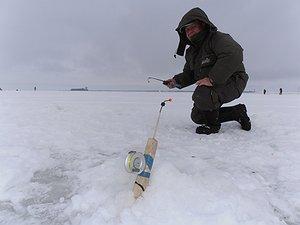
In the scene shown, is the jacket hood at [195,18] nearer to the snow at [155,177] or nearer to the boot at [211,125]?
the boot at [211,125]

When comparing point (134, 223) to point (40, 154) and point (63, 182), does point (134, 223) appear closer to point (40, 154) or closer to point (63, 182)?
point (63, 182)

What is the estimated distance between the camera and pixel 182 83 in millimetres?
6277

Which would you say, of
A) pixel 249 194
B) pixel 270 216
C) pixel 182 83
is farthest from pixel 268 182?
pixel 182 83

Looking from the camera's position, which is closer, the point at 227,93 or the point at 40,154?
the point at 40,154

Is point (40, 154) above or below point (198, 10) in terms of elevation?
below

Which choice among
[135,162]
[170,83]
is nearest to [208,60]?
[170,83]

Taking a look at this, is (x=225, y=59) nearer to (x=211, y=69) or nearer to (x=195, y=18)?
(x=211, y=69)

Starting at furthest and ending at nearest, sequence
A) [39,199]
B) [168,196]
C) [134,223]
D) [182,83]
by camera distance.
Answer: [182,83], [39,199], [168,196], [134,223]

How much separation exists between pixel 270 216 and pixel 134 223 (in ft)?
3.49

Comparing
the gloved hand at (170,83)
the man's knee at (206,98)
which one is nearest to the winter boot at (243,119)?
the man's knee at (206,98)

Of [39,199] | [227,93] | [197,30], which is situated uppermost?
[197,30]

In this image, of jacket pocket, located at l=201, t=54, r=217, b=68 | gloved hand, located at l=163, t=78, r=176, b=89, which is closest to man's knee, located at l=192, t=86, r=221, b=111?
jacket pocket, located at l=201, t=54, r=217, b=68

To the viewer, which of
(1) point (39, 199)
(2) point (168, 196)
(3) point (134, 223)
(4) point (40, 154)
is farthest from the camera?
(4) point (40, 154)

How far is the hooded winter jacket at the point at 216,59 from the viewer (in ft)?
16.7
